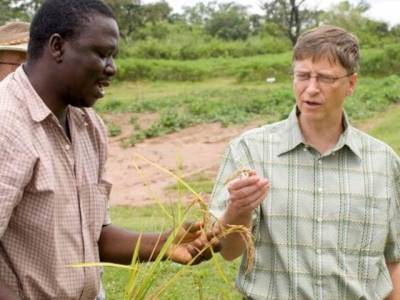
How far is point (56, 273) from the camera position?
1.97 meters

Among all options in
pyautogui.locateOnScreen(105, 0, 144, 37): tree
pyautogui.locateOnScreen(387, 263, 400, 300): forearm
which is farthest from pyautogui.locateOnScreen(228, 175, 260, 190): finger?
pyautogui.locateOnScreen(105, 0, 144, 37): tree

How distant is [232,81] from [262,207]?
945 inches

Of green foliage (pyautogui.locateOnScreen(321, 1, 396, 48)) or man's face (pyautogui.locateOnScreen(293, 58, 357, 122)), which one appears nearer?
man's face (pyautogui.locateOnScreen(293, 58, 357, 122))

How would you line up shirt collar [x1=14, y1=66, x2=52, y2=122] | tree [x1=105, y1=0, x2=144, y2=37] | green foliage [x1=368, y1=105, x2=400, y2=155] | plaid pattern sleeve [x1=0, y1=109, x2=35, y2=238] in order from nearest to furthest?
plaid pattern sleeve [x1=0, y1=109, x2=35, y2=238] → shirt collar [x1=14, y1=66, x2=52, y2=122] → green foliage [x1=368, y1=105, x2=400, y2=155] → tree [x1=105, y1=0, x2=144, y2=37]

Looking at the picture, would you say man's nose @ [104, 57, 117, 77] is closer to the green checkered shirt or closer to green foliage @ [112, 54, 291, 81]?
the green checkered shirt

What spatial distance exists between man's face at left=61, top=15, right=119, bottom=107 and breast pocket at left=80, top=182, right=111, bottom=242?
0.25 m

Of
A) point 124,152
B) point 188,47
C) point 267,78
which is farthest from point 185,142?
point 188,47

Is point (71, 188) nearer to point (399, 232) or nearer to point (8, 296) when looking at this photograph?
point (8, 296)

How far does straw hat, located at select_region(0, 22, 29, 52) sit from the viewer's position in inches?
140

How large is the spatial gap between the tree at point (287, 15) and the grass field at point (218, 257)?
48.0 ft

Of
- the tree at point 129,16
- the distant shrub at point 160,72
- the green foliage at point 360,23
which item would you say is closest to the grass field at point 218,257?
the distant shrub at point 160,72

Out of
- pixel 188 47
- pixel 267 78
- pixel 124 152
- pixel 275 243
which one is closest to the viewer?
pixel 275 243

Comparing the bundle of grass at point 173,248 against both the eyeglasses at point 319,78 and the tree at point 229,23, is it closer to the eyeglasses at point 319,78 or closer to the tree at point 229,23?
the eyeglasses at point 319,78

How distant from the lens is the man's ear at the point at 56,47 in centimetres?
198
